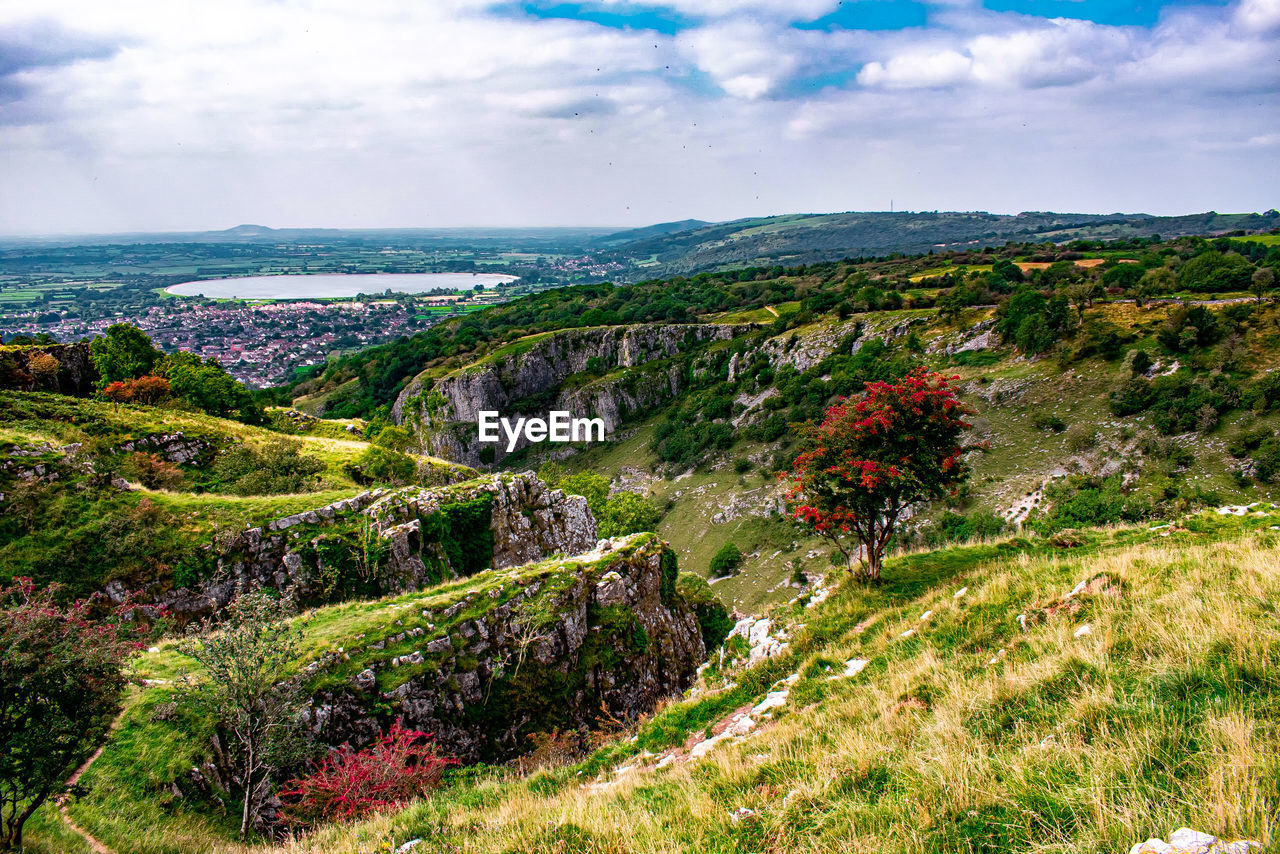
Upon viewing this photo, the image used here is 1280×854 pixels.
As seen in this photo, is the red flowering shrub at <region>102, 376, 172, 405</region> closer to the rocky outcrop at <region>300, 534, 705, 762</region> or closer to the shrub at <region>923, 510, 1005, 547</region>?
the rocky outcrop at <region>300, 534, 705, 762</region>

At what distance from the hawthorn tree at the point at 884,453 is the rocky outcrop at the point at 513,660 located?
7086 millimetres

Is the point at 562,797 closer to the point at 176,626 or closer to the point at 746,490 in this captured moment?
the point at 176,626

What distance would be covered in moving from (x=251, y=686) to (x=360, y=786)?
2.53m

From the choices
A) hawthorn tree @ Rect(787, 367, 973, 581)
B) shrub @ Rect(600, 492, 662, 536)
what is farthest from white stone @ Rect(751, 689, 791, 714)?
shrub @ Rect(600, 492, 662, 536)

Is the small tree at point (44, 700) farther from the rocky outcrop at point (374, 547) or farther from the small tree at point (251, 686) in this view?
the rocky outcrop at point (374, 547)

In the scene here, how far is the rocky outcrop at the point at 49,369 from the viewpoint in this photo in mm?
26719

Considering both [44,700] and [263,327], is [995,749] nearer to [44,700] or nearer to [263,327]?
[44,700]

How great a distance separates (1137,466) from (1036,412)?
8156 mm

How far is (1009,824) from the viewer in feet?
11.7

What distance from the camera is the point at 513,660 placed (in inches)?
556

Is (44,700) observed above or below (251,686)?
above

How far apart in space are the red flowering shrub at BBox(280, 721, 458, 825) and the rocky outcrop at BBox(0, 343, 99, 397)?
31542 mm

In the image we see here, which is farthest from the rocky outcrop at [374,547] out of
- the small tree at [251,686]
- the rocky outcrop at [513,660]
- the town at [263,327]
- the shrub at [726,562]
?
the town at [263,327]

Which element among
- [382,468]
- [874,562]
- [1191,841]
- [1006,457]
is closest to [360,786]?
[1191,841]
